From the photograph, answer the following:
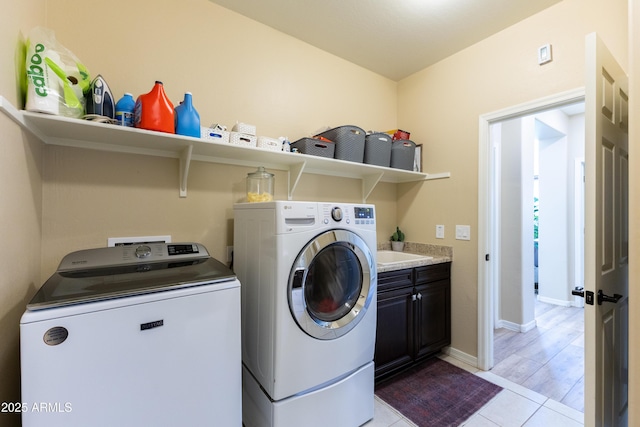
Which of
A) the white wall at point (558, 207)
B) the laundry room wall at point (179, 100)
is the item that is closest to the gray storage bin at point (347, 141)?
the laundry room wall at point (179, 100)

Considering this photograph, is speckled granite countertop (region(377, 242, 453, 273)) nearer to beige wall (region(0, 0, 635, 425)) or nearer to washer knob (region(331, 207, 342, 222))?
beige wall (region(0, 0, 635, 425))

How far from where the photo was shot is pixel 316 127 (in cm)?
237

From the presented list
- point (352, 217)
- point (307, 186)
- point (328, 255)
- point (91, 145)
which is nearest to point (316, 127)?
point (307, 186)

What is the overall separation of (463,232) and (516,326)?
1.50 m

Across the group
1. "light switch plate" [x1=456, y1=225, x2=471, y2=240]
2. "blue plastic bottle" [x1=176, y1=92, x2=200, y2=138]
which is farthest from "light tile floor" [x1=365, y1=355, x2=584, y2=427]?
"blue plastic bottle" [x1=176, y1=92, x2=200, y2=138]

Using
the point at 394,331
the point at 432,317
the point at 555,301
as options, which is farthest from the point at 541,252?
the point at 394,331

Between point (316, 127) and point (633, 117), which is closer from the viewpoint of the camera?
point (633, 117)

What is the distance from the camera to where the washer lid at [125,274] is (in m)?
0.93

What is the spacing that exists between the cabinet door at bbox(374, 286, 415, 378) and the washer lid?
3.92ft

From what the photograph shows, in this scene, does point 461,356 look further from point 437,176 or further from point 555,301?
point 555,301

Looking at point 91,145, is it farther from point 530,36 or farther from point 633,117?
point 530,36

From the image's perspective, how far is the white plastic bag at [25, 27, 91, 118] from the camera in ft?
3.64

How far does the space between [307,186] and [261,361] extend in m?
1.32

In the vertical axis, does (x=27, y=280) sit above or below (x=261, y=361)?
above
